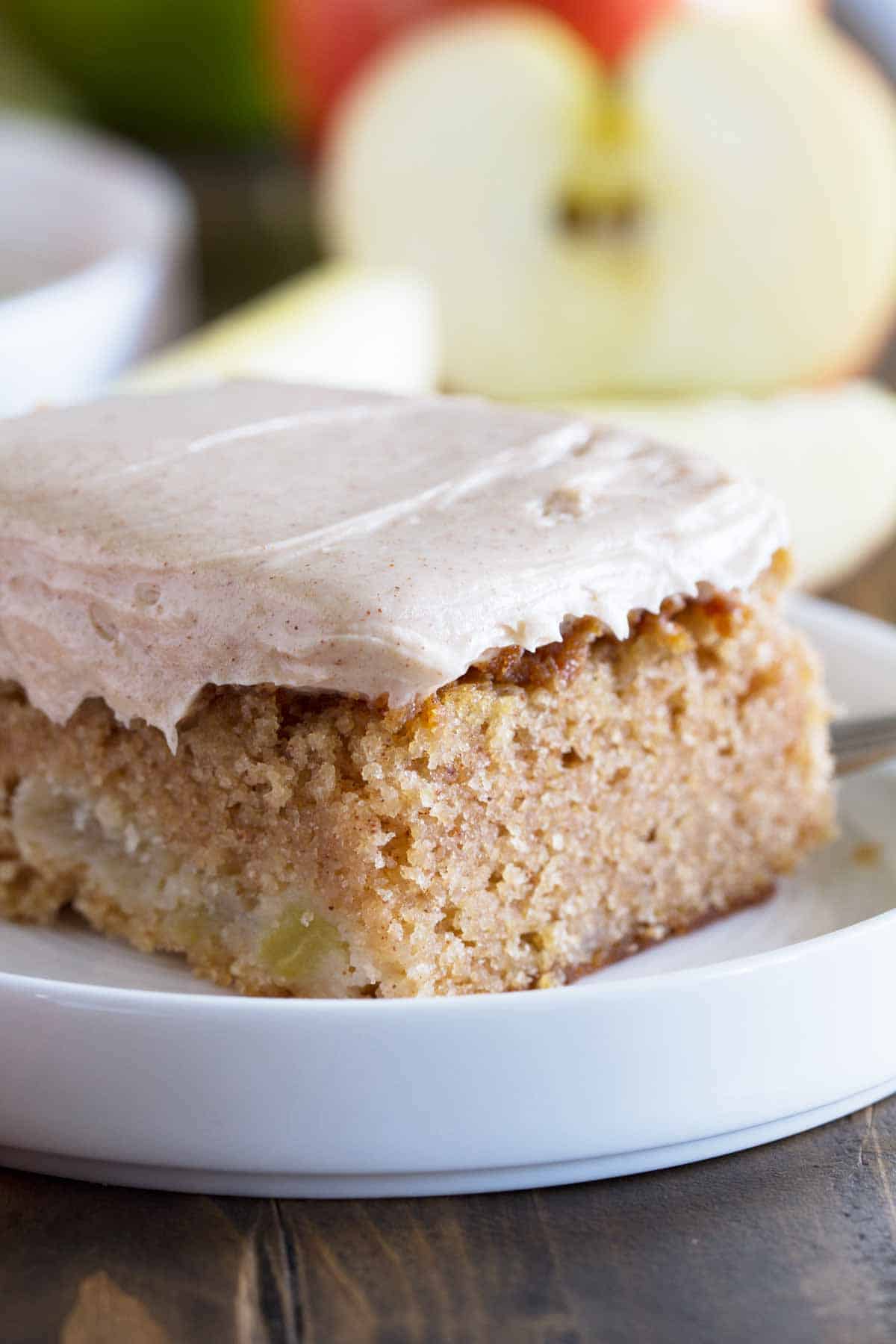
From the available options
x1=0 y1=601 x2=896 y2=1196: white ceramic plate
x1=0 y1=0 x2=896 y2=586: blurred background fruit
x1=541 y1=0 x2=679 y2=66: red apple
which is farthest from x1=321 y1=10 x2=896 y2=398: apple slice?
x1=0 y1=601 x2=896 y2=1196: white ceramic plate

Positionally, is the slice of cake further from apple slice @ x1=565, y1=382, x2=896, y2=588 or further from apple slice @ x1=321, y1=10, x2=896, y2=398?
apple slice @ x1=321, y1=10, x2=896, y2=398

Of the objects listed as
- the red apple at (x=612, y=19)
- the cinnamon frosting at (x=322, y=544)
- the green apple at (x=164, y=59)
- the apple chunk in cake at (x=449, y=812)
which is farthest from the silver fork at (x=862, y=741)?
the green apple at (x=164, y=59)

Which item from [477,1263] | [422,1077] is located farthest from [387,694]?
[477,1263]

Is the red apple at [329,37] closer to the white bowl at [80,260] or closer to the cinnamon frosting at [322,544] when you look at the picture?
the white bowl at [80,260]

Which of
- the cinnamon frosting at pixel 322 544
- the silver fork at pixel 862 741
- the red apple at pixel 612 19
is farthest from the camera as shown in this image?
the red apple at pixel 612 19

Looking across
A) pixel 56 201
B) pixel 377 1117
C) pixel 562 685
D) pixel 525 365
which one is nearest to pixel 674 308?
pixel 525 365

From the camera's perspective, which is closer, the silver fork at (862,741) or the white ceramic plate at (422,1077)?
the white ceramic plate at (422,1077)

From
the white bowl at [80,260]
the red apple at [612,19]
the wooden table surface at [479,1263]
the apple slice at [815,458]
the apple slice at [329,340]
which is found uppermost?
the red apple at [612,19]

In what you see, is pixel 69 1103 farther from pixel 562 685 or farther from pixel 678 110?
pixel 678 110
